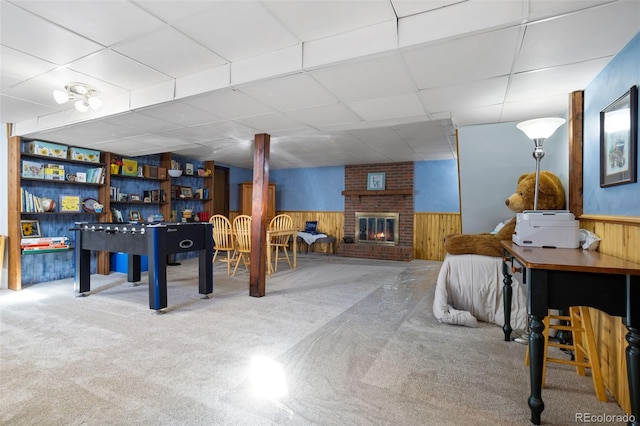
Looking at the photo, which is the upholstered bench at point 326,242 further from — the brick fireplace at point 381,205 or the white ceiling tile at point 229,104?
the white ceiling tile at point 229,104

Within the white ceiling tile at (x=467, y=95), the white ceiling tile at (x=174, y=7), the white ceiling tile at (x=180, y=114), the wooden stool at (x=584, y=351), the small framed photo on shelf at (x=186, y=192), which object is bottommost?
the wooden stool at (x=584, y=351)

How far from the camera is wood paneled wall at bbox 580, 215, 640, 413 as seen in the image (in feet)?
5.36

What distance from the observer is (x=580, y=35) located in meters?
1.74

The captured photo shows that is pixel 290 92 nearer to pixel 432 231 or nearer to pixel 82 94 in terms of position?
pixel 82 94

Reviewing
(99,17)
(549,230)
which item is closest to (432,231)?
(549,230)

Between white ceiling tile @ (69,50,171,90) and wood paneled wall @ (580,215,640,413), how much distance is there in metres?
3.30

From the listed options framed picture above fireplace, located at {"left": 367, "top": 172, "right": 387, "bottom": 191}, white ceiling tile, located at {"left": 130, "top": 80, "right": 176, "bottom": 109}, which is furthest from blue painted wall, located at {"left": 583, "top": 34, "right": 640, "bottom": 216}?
framed picture above fireplace, located at {"left": 367, "top": 172, "right": 387, "bottom": 191}

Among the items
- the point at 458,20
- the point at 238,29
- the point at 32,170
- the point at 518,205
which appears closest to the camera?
the point at 458,20

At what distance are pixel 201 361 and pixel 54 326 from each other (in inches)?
63.7

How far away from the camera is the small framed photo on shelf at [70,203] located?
4.64 metres

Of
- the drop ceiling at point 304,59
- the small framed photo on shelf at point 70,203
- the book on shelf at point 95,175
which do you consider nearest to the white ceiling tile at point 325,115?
the drop ceiling at point 304,59

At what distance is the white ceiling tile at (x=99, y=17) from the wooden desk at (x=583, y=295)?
2.44 meters

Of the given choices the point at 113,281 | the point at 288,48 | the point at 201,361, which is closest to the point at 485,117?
the point at 288,48

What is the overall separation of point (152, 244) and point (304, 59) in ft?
7.33
